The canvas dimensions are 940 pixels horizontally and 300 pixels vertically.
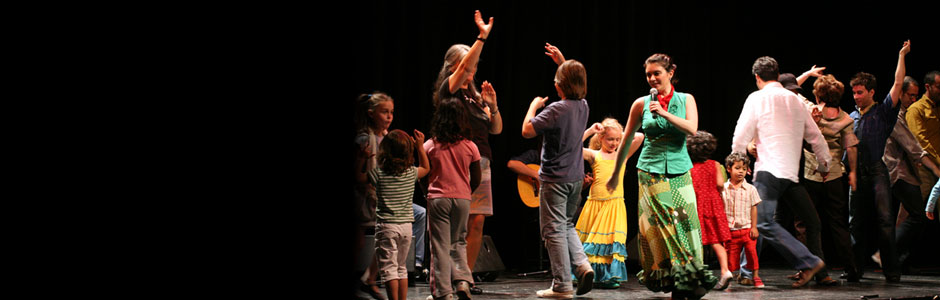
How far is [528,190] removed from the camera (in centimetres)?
557

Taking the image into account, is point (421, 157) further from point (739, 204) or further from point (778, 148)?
point (739, 204)

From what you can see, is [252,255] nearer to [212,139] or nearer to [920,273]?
[212,139]

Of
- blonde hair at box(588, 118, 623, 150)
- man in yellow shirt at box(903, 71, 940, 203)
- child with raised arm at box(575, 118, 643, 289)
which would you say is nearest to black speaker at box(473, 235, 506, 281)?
child with raised arm at box(575, 118, 643, 289)

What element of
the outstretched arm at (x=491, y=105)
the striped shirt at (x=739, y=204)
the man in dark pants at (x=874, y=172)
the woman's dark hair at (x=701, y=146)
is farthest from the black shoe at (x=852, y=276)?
the outstretched arm at (x=491, y=105)

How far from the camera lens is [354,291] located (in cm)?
174

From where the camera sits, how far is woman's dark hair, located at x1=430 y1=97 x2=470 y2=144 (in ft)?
12.2

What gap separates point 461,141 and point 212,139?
223cm

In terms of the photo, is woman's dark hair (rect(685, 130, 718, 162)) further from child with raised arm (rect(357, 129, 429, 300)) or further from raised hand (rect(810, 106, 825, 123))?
child with raised arm (rect(357, 129, 429, 300))

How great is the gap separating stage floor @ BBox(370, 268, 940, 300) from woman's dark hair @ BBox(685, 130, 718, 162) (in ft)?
2.69

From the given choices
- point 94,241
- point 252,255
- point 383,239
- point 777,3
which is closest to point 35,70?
point 94,241

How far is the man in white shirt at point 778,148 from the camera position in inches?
185

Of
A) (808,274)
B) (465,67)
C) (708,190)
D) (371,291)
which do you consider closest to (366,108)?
(465,67)

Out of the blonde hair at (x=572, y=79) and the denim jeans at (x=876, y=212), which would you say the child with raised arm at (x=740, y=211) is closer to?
the denim jeans at (x=876, y=212)

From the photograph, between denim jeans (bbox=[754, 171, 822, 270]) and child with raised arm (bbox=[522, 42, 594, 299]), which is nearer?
child with raised arm (bbox=[522, 42, 594, 299])
